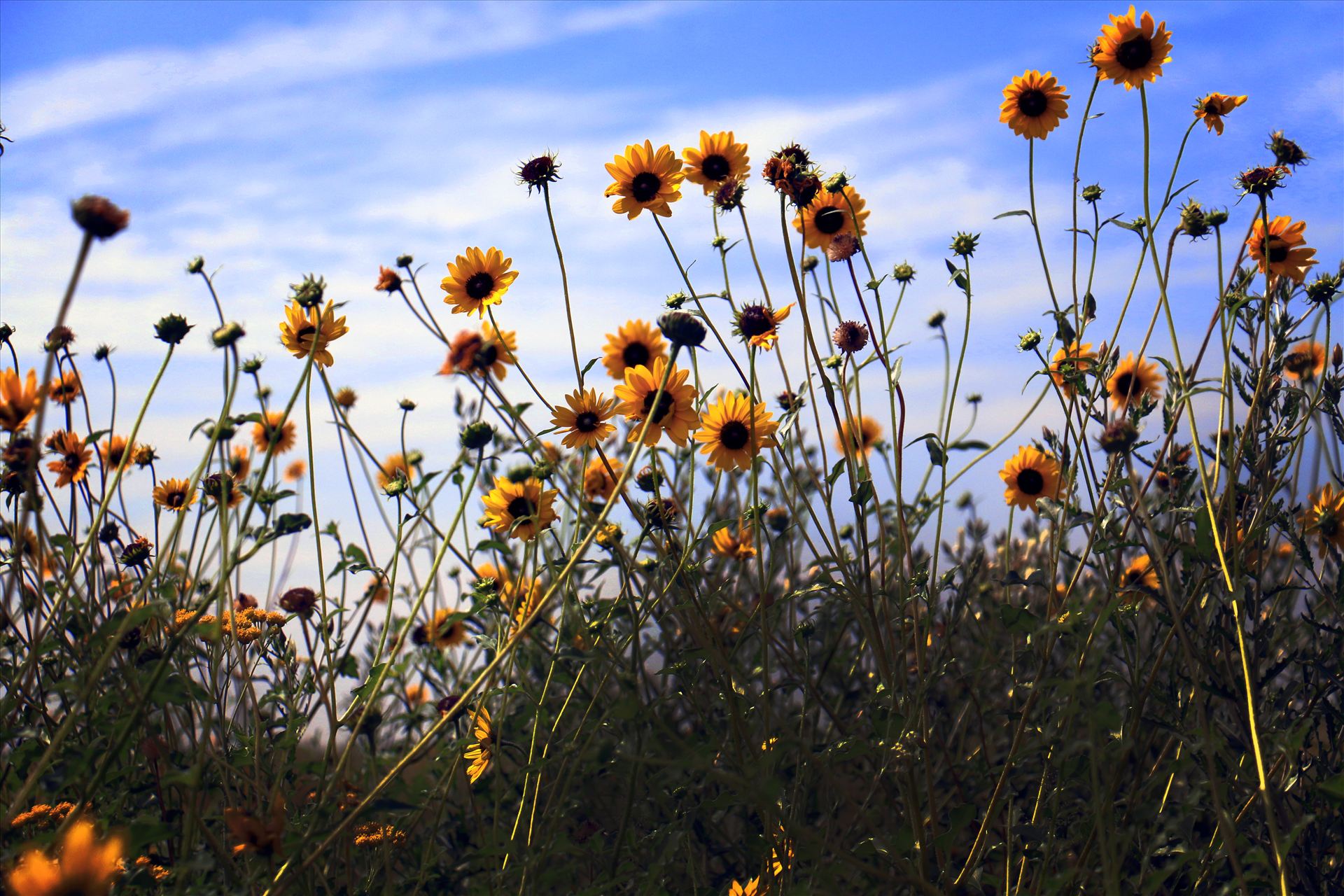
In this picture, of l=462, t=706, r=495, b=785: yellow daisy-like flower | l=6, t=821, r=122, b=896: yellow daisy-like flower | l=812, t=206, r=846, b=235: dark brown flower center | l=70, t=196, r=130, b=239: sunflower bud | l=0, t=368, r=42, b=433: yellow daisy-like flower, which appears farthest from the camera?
l=812, t=206, r=846, b=235: dark brown flower center

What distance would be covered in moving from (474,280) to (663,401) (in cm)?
71

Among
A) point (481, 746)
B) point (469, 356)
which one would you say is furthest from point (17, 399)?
point (481, 746)

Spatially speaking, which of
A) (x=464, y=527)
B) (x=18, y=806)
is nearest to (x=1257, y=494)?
(x=464, y=527)

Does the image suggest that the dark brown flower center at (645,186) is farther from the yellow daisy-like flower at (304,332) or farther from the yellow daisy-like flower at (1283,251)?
the yellow daisy-like flower at (1283,251)

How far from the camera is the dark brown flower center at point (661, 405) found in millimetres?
2230

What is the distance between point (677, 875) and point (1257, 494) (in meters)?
1.81

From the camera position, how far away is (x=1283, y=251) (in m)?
2.49

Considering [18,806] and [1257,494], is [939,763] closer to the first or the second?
[1257,494]

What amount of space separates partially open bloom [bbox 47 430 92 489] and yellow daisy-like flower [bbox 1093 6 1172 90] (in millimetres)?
2891

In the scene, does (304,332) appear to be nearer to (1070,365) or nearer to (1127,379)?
(1070,365)

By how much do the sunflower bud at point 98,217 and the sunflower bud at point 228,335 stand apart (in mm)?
393

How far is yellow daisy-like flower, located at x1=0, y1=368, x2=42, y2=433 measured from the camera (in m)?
1.63

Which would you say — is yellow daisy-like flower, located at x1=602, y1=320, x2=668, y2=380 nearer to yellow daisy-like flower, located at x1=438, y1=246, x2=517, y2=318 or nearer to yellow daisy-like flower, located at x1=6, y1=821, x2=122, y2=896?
yellow daisy-like flower, located at x1=438, y1=246, x2=517, y2=318

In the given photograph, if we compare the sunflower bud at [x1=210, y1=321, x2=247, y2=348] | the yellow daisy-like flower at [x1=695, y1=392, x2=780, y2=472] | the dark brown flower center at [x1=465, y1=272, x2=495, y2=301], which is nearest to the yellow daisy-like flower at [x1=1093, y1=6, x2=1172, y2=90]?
the yellow daisy-like flower at [x1=695, y1=392, x2=780, y2=472]
